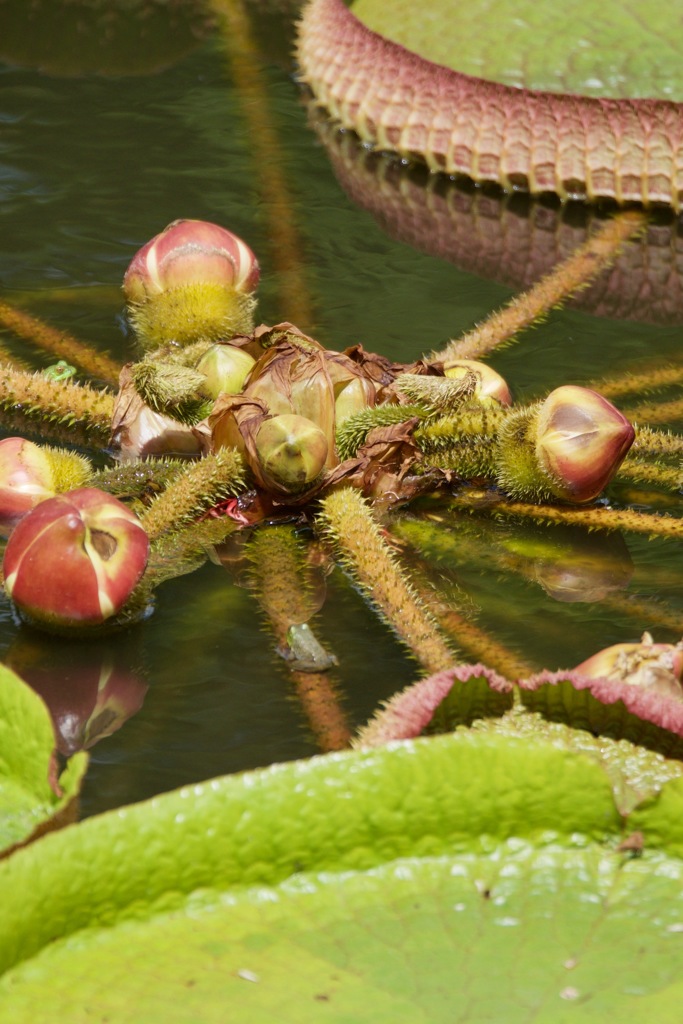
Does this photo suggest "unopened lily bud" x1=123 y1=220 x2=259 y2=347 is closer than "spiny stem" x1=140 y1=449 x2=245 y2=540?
No

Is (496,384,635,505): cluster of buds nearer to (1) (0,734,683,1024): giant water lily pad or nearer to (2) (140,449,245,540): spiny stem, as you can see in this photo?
(2) (140,449,245,540): spiny stem

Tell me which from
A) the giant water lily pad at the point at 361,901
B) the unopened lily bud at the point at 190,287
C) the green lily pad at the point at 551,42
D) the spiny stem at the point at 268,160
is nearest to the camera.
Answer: the giant water lily pad at the point at 361,901

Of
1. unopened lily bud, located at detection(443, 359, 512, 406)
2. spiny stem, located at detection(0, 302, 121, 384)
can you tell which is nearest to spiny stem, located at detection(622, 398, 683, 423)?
unopened lily bud, located at detection(443, 359, 512, 406)

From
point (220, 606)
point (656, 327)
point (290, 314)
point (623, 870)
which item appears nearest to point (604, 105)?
point (656, 327)

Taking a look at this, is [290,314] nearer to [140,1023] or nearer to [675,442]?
[675,442]

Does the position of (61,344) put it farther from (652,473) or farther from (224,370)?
(652,473)

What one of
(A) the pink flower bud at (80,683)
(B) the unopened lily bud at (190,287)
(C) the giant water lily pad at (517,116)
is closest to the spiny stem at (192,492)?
(A) the pink flower bud at (80,683)

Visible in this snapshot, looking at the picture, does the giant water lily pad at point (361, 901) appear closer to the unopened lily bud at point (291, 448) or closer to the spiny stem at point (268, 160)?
the unopened lily bud at point (291, 448)
